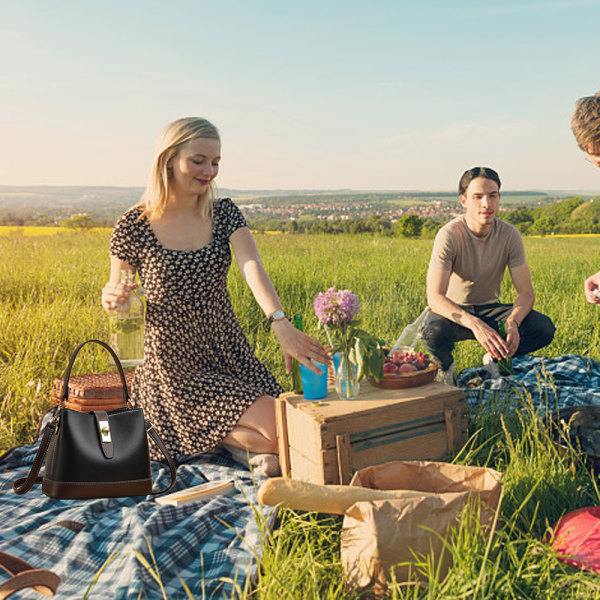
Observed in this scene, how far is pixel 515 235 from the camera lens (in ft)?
14.3

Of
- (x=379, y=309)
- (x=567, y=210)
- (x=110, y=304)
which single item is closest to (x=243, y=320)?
(x=379, y=309)

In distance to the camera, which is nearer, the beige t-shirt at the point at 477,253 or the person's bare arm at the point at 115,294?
the person's bare arm at the point at 115,294

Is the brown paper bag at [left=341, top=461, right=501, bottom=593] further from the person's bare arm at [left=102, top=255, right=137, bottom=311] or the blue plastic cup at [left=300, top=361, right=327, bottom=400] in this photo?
the person's bare arm at [left=102, top=255, right=137, bottom=311]

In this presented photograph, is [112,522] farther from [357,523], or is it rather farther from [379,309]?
[379,309]

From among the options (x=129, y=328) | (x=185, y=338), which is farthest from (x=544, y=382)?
(x=129, y=328)

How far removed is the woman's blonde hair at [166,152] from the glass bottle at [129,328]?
0.42 meters

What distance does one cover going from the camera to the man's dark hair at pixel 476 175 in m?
4.16

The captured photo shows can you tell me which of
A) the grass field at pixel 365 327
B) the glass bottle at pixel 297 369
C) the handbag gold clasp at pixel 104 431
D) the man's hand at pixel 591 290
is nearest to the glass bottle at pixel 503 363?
the grass field at pixel 365 327

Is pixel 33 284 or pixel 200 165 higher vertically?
pixel 200 165

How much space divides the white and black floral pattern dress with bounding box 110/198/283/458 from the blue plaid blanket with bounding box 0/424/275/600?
362mm

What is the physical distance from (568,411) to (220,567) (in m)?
1.79

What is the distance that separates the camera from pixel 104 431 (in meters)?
2.55

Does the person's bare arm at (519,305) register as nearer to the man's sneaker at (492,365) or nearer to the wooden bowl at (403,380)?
the man's sneaker at (492,365)

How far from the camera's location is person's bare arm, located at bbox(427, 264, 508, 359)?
3.76m
